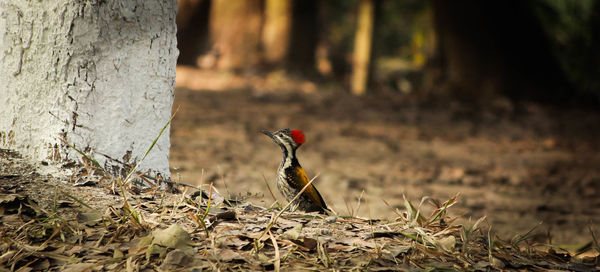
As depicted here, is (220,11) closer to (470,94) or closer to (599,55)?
(470,94)

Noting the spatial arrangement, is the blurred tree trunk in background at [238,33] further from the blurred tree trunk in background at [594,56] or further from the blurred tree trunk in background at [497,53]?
the blurred tree trunk in background at [594,56]

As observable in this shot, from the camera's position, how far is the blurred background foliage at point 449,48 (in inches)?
464

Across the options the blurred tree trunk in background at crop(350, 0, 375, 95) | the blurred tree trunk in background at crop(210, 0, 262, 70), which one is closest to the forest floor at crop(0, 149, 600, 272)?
the blurred tree trunk in background at crop(350, 0, 375, 95)

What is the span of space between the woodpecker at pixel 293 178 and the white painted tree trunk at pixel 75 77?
2.63 ft

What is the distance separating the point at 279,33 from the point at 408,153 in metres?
8.00

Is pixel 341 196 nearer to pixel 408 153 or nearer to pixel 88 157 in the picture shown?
pixel 408 153

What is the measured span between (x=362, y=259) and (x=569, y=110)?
10.2 m

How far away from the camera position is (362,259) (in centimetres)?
251

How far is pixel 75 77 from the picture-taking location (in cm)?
289

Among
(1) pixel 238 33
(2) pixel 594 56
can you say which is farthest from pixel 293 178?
(1) pixel 238 33

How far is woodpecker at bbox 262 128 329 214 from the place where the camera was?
3.38m

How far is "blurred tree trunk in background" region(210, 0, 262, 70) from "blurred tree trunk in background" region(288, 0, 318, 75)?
1008 millimetres

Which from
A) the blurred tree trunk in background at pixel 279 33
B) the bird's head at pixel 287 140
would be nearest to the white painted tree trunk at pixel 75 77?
the bird's head at pixel 287 140

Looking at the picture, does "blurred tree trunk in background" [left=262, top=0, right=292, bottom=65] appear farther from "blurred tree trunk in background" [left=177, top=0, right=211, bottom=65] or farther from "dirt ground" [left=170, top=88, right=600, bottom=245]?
"blurred tree trunk in background" [left=177, top=0, right=211, bottom=65]
